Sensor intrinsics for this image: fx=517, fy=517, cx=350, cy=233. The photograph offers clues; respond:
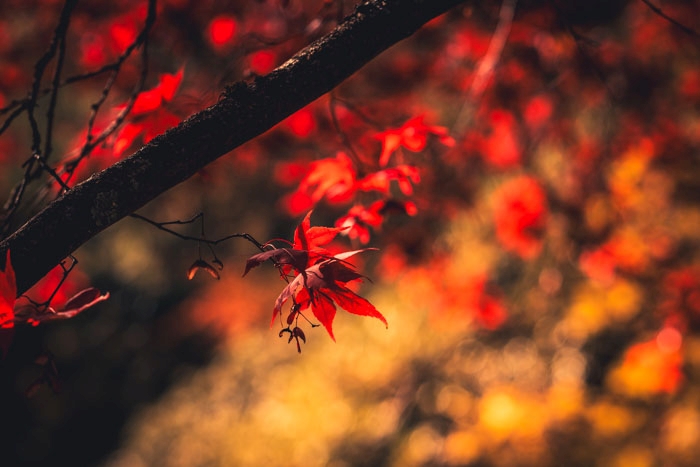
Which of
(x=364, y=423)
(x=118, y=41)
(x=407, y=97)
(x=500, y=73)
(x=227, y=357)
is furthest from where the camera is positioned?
(x=227, y=357)

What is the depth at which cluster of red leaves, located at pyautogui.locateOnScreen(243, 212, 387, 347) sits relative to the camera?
40.7 inches

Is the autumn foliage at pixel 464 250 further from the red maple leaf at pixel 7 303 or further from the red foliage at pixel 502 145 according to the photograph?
the red maple leaf at pixel 7 303

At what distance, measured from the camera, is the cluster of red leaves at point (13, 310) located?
930mm

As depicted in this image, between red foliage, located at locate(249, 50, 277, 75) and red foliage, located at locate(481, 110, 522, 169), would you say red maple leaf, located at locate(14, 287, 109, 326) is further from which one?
red foliage, located at locate(481, 110, 522, 169)

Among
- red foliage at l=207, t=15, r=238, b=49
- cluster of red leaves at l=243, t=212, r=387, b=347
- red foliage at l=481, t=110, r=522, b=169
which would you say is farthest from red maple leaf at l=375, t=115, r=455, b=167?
red foliage at l=481, t=110, r=522, b=169

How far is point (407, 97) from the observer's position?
4.48 m

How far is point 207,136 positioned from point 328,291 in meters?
0.42

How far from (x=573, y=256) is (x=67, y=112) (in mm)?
8787

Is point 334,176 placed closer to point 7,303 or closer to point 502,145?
point 7,303

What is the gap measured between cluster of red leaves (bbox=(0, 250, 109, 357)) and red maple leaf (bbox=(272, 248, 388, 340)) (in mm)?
367

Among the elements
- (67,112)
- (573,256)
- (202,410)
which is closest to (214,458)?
(202,410)

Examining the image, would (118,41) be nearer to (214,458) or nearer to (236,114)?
(236,114)

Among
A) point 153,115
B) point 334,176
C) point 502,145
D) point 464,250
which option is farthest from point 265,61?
point 464,250

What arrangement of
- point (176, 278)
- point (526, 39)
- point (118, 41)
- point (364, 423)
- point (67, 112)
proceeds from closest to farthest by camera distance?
point (118, 41) → point (526, 39) → point (364, 423) → point (176, 278) → point (67, 112)
